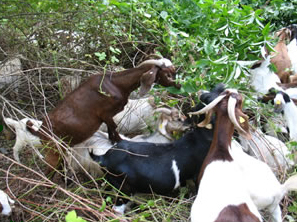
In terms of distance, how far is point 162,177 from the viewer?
3.46 metres

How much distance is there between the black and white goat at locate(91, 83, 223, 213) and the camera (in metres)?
3.47

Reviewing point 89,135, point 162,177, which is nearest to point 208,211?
point 162,177

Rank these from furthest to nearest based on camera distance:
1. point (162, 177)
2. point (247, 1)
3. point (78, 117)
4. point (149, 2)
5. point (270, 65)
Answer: point (247, 1) < point (270, 65) < point (149, 2) < point (78, 117) < point (162, 177)

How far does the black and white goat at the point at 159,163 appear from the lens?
11.4 feet

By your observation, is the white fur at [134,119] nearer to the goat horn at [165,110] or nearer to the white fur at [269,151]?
the goat horn at [165,110]

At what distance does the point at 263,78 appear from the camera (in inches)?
185

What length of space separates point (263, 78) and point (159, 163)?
2.09 metres

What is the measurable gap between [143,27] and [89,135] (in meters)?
1.46

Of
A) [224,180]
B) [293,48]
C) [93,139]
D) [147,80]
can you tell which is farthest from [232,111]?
[293,48]

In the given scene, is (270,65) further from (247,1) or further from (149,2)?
(247,1)

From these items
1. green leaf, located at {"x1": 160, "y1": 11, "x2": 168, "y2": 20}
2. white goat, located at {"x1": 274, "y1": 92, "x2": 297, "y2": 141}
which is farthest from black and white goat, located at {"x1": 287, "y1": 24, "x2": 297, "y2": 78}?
green leaf, located at {"x1": 160, "y1": 11, "x2": 168, "y2": 20}

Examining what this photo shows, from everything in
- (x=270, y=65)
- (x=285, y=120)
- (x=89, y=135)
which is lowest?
(x=89, y=135)

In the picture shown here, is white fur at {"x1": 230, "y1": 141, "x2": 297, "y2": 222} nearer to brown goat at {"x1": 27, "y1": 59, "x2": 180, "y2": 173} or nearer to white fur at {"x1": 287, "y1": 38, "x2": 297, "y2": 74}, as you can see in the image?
brown goat at {"x1": 27, "y1": 59, "x2": 180, "y2": 173}

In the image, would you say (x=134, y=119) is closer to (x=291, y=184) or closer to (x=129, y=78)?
(x=129, y=78)
